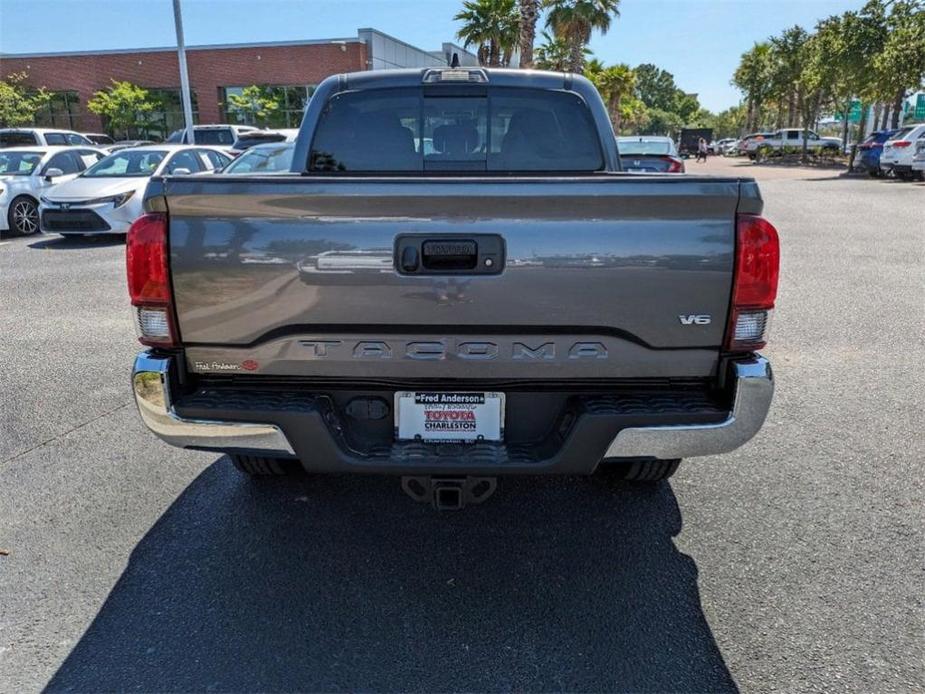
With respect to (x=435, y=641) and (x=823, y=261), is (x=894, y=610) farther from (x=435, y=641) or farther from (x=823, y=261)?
(x=823, y=261)

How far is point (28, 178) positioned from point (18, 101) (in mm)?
30548

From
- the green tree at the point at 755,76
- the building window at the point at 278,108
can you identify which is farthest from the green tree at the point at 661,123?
the building window at the point at 278,108

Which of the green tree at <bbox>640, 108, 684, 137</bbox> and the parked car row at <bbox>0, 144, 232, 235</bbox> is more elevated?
the green tree at <bbox>640, 108, 684, 137</bbox>

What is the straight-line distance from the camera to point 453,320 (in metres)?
2.47

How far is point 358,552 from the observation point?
10.1 feet

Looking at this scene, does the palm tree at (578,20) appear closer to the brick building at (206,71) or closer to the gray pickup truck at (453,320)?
the brick building at (206,71)

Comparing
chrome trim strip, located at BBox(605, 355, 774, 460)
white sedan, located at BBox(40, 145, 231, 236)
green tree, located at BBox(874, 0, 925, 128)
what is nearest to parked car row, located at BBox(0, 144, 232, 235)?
white sedan, located at BBox(40, 145, 231, 236)

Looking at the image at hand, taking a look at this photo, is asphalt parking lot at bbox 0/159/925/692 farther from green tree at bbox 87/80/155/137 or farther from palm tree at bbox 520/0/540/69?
green tree at bbox 87/80/155/137

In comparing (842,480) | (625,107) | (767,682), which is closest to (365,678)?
(767,682)

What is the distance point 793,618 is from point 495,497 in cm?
146

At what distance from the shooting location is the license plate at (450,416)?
2.59m

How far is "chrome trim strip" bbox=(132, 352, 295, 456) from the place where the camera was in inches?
99.5

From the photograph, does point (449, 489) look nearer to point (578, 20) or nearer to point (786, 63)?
point (578, 20)

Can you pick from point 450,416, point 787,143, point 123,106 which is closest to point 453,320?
point 450,416
